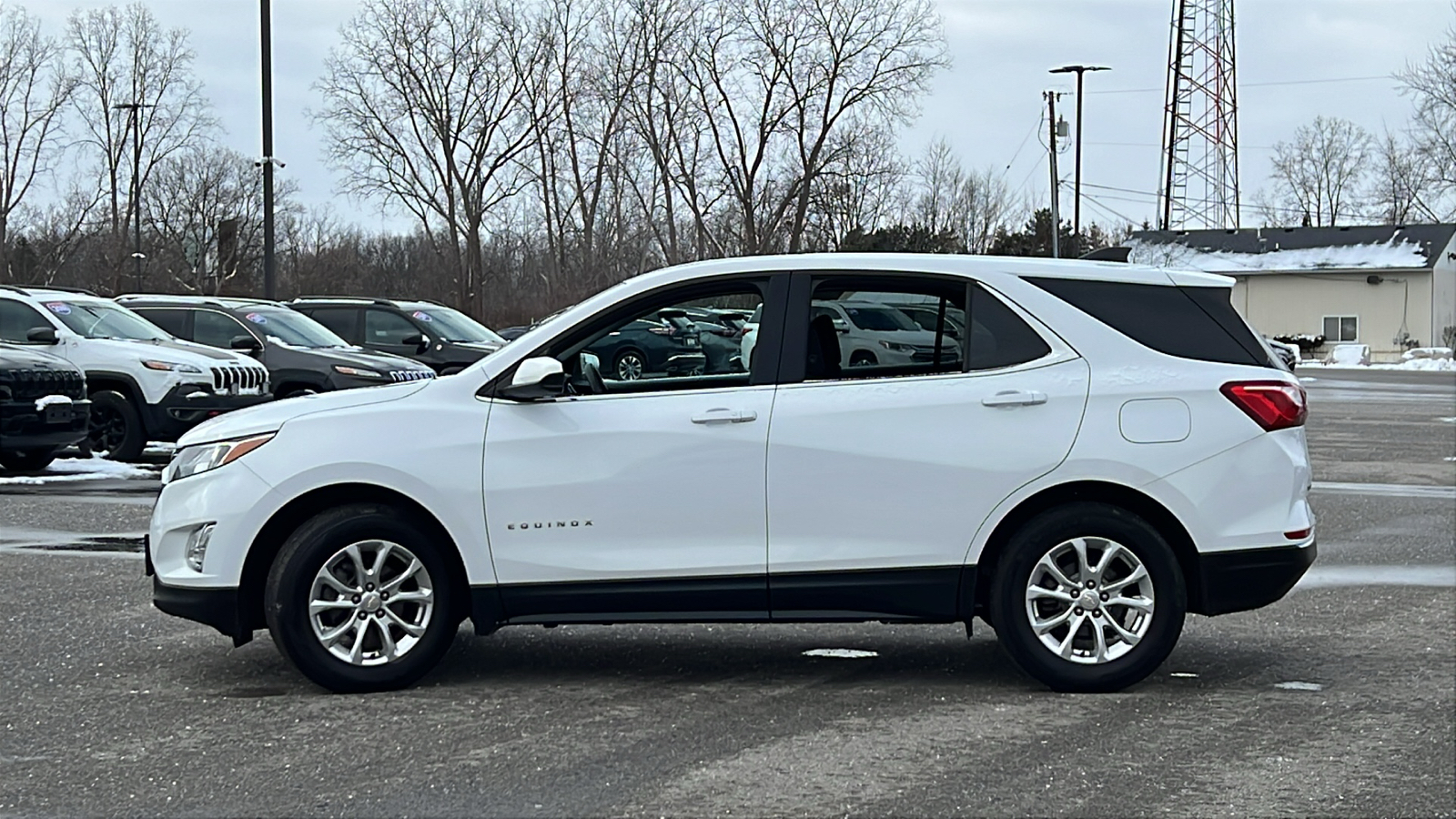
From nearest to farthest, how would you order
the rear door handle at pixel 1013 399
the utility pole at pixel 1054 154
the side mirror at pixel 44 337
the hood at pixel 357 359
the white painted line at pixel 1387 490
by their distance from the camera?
the rear door handle at pixel 1013 399 → the white painted line at pixel 1387 490 → the side mirror at pixel 44 337 → the hood at pixel 357 359 → the utility pole at pixel 1054 154

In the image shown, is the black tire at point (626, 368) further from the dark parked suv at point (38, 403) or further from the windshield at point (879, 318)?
the dark parked suv at point (38, 403)

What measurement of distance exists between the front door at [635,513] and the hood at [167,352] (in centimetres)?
1050

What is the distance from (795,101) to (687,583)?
157ft

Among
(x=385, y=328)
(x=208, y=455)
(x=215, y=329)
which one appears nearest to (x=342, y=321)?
(x=385, y=328)

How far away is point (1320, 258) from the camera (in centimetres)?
6359

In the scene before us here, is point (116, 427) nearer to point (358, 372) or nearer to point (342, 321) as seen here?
point (358, 372)

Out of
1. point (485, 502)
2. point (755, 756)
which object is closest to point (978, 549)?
point (755, 756)

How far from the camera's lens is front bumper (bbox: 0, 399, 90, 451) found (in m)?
14.0

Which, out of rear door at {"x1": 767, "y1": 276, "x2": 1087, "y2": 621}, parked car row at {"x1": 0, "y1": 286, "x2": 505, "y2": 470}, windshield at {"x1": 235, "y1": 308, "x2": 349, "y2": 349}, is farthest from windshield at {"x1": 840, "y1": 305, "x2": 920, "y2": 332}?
windshield at {"x1": 235, "y1": 308, "x2": 349, "y2": 349}

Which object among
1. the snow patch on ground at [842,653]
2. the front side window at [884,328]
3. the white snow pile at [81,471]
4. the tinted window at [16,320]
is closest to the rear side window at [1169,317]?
the front side window at [884,328]

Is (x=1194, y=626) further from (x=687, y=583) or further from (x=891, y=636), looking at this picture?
(x=687, y=583)

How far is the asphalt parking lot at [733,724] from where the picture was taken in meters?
5.02

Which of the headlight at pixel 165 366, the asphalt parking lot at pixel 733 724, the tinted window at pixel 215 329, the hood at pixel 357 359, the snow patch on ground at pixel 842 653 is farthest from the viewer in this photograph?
the tinted window at pixel 215 329

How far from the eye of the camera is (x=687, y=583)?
20.6 ft
